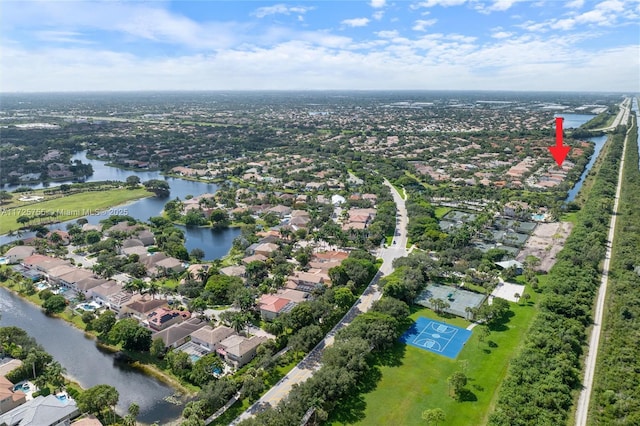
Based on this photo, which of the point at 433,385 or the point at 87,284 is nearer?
the point at 433,385

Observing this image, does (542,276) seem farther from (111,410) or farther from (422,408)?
(111,410)

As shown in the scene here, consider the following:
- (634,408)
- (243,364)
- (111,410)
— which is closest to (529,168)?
(634,408)

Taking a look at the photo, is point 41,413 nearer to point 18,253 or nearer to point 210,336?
point 210,336

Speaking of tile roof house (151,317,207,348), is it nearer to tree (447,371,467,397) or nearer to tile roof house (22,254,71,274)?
tree (447,371,467,397)

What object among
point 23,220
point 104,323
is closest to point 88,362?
point 104,323

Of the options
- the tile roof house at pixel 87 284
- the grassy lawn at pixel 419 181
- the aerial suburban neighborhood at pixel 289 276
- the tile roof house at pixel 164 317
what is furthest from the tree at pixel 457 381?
the grassy lawn at pixel 419 181

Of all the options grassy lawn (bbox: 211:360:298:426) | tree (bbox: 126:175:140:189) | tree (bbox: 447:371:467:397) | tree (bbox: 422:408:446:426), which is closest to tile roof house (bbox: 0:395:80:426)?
grassy lawn (bbox: 211:360:298:426)

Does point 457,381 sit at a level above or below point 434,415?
below
